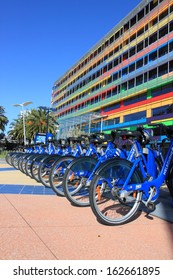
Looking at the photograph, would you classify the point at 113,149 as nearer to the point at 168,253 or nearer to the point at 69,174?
the point at 69,174

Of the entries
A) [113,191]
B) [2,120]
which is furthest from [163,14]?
[113,191]

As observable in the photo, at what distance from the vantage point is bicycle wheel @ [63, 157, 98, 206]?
19.1 ft

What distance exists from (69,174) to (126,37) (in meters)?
46.9

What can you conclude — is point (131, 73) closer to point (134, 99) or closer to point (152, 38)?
point (134, 99)

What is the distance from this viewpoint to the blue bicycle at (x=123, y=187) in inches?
178

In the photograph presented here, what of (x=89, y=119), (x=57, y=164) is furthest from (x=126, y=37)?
(x=57, y=164)

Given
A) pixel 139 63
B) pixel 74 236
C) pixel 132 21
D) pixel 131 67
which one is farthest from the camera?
pixel 131 67

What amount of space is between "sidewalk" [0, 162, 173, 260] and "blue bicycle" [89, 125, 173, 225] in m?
0.20

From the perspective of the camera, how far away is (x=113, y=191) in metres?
4.62

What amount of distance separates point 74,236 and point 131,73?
45730 millimetres

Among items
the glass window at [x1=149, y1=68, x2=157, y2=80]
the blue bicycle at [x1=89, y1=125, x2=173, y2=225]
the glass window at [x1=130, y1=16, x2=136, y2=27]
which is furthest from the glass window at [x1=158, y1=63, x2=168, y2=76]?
the blue bicycle at [x1=89, y1=125, x2=173, y2=225]

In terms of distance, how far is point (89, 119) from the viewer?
176 ft

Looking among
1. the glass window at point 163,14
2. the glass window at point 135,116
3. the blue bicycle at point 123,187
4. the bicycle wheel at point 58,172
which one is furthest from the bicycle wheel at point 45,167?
the glass window at point 135,116

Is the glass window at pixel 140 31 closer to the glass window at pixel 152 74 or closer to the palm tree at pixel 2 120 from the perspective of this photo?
the glass window at pixel 152 74
